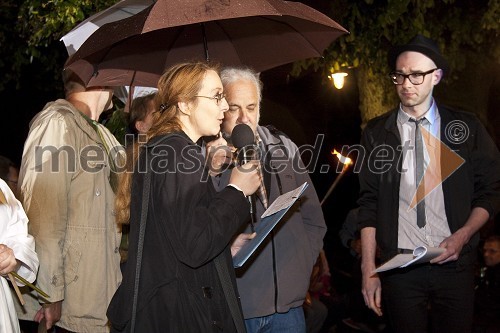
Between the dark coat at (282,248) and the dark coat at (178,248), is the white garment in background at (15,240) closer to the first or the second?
the dark coat at (178,248)

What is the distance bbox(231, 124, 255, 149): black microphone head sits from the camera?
4.21 m

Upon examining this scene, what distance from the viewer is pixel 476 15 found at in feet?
36.5

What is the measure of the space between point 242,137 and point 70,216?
140cm

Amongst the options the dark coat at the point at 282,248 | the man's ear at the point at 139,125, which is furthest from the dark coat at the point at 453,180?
the man's ear at the point at 139,125

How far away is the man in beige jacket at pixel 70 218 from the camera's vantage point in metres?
4.88

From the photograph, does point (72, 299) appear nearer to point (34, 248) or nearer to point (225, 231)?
point (34, 248)

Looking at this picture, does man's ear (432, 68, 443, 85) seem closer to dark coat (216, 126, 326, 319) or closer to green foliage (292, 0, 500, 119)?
dark coat (216, 126, 326, 319)

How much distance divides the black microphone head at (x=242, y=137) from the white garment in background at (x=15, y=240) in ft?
4.32

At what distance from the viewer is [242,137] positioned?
4227 mm

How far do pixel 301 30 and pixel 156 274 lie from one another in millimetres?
2396

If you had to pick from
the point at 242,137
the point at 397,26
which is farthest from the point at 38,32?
the point at 242,137

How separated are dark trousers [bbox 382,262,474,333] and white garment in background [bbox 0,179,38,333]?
227 centimetres

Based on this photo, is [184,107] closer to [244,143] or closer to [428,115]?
[244,143]

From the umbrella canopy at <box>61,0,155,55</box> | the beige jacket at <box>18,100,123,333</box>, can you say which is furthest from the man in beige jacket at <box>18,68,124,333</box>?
the umbrella canopy at <box>61,0,155,55</box>
